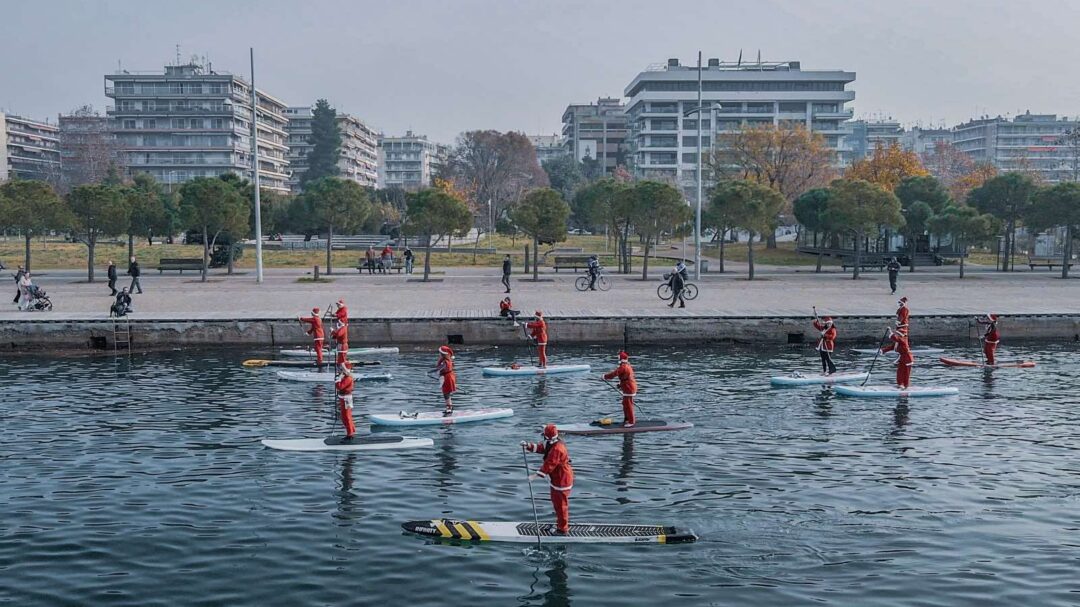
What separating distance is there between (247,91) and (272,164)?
12.7 metres

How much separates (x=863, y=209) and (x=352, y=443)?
1751 inches

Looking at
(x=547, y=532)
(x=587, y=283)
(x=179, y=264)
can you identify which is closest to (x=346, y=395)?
(x=547, y=532)

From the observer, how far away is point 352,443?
68.6ft

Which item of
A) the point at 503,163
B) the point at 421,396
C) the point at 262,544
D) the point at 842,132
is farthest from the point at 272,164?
the point at 262,544

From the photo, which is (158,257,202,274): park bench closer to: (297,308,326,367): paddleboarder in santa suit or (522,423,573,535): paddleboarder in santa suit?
(297,308,326,367): paddleboarder in santa suit

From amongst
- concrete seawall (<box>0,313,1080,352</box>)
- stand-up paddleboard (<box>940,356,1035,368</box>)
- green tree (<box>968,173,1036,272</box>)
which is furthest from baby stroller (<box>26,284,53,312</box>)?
green tree (<box>968,173,1036,272</box>)

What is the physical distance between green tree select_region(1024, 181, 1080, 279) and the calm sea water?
1458 inches

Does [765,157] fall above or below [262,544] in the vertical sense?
above

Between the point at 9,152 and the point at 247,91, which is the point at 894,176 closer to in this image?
the point at 247,91

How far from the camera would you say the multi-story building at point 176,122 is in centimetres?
14538

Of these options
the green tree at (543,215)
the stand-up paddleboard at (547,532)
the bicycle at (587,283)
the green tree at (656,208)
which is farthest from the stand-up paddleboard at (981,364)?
the green tree at (543,215)

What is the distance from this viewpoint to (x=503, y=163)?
13162 cm

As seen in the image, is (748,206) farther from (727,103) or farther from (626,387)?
(727,103)

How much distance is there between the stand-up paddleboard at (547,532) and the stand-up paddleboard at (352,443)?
215 inches
